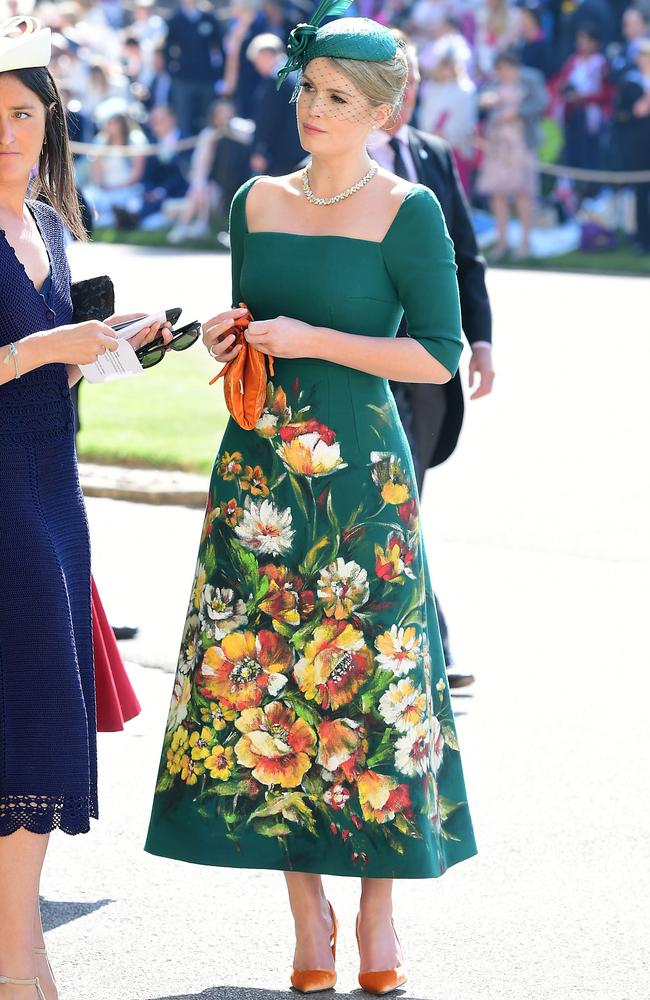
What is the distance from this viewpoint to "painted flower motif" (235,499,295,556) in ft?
12.7

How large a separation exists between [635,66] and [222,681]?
584 inches

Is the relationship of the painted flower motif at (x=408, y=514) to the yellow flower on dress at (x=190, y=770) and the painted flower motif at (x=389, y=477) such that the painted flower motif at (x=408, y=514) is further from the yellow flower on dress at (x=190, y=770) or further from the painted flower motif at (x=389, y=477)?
the yellow flower on dress at (x=190, y=770)

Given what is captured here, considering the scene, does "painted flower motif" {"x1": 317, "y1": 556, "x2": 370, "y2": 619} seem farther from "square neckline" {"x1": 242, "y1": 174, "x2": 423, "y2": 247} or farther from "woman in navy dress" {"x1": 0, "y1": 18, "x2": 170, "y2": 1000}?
"square neckline" {"x1": 242, "y1": 174, "x2": 423, "y2": 247}

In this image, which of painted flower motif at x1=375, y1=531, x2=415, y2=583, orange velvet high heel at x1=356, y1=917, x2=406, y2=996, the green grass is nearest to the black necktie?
painted flower motif at x1=375, y1=531, x2=415, y2=583

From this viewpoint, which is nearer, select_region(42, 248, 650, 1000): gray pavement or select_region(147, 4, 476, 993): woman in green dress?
select_region(147, 4, 476, 993): woman in green dress

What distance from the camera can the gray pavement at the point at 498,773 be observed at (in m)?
4.09

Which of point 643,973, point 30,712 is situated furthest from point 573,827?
point 30,712

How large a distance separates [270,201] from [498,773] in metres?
2.21

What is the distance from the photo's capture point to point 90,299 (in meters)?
3.86

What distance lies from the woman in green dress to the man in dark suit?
6.90ft

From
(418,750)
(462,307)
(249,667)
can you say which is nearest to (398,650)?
(418,750)

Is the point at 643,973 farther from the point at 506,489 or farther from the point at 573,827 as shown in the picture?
the point at 506,489

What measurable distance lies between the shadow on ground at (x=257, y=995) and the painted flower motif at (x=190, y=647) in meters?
0.69

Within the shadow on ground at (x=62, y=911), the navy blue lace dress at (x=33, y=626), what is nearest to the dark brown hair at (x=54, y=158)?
the navy blue lace dress at (x=33, y=626)
